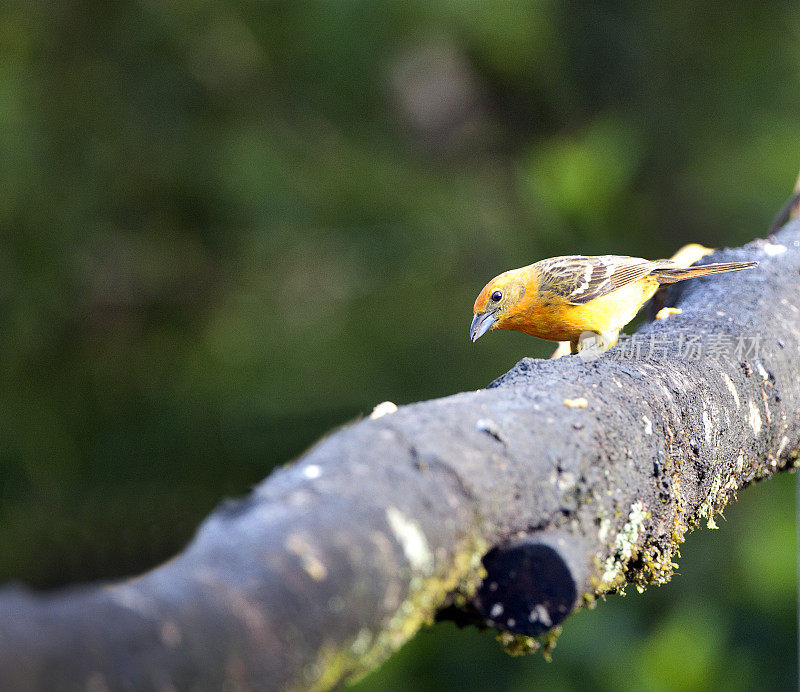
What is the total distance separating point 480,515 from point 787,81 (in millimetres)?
7643

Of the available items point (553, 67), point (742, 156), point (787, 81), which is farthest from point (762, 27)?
point (553, 67)

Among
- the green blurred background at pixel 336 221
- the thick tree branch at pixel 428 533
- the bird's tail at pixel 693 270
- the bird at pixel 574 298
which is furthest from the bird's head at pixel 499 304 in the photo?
the green blurred background at pixel 336 221

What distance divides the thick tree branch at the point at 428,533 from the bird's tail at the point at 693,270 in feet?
1.93

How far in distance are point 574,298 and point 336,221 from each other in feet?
13.9

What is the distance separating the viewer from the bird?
2951mm

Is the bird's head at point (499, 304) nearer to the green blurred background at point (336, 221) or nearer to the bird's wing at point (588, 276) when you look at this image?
the bird's wing at point (588, 276)

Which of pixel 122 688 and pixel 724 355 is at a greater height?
pixel 122 688

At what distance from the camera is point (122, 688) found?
941 mm

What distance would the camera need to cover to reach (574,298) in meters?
2.99

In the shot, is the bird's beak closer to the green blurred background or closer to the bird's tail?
Answer: the bird's tail

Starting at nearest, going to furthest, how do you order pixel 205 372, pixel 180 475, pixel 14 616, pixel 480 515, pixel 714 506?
pixel 14 616, pixel 480 515, pixel 714 506, pixel 180 475, pixel 205 372

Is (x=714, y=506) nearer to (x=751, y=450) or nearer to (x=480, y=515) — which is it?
(x=751, y=450)

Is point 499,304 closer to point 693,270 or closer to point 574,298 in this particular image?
point 574,298

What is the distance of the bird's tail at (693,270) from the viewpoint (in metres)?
2.84
